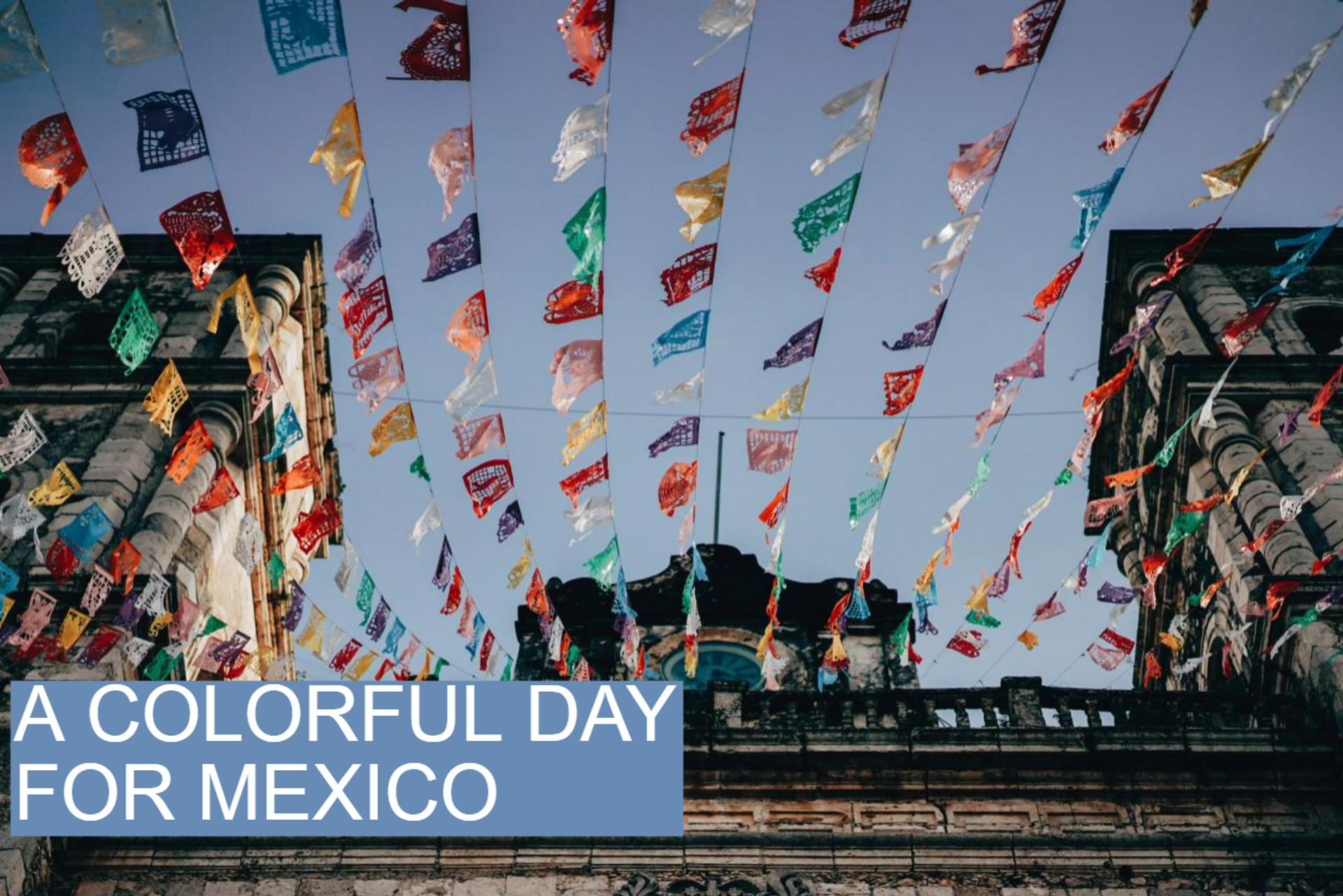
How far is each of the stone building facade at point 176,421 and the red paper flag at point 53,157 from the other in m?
4.75

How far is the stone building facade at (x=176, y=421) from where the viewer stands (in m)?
14.7

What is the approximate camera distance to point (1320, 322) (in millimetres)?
19906

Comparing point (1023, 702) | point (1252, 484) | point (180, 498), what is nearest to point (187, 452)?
point (180, 498)

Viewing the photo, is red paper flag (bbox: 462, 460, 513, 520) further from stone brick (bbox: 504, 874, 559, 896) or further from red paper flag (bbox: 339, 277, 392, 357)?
stone brick (bbox: 504, 874, 559, 896)

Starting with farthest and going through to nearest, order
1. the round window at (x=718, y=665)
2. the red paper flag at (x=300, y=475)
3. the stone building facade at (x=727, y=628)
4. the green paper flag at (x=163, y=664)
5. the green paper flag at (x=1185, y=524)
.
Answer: the stone building facade at (x=727, y=628)
the round window at (x=718, y=665)
the green paper flag at (x=1185, y=524)
the red paper flag at (x=300, y=475)
the green paper flag at (x=163, y=664)

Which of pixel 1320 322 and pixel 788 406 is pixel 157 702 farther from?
pixel 1320 322

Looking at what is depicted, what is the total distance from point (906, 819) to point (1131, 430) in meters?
11.5

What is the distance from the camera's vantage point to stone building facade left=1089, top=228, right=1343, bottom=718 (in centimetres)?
1344

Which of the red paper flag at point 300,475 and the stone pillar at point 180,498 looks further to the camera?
the stone pillar at point 180,498

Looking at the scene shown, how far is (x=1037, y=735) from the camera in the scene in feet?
37.6

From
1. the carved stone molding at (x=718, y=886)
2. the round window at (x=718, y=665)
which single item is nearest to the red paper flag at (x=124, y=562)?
the carved stone molding at (x=718, y=886)

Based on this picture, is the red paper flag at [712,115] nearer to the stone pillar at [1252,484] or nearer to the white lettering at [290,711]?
the white lettering at [290,711]

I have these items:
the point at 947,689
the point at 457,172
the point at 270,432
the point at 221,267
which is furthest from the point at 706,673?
the point at 221,267

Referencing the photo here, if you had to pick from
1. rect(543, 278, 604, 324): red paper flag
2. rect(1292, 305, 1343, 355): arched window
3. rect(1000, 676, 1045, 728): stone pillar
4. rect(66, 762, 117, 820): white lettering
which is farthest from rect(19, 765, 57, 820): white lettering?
rect(1292, 305, 1343, 355): arched window
